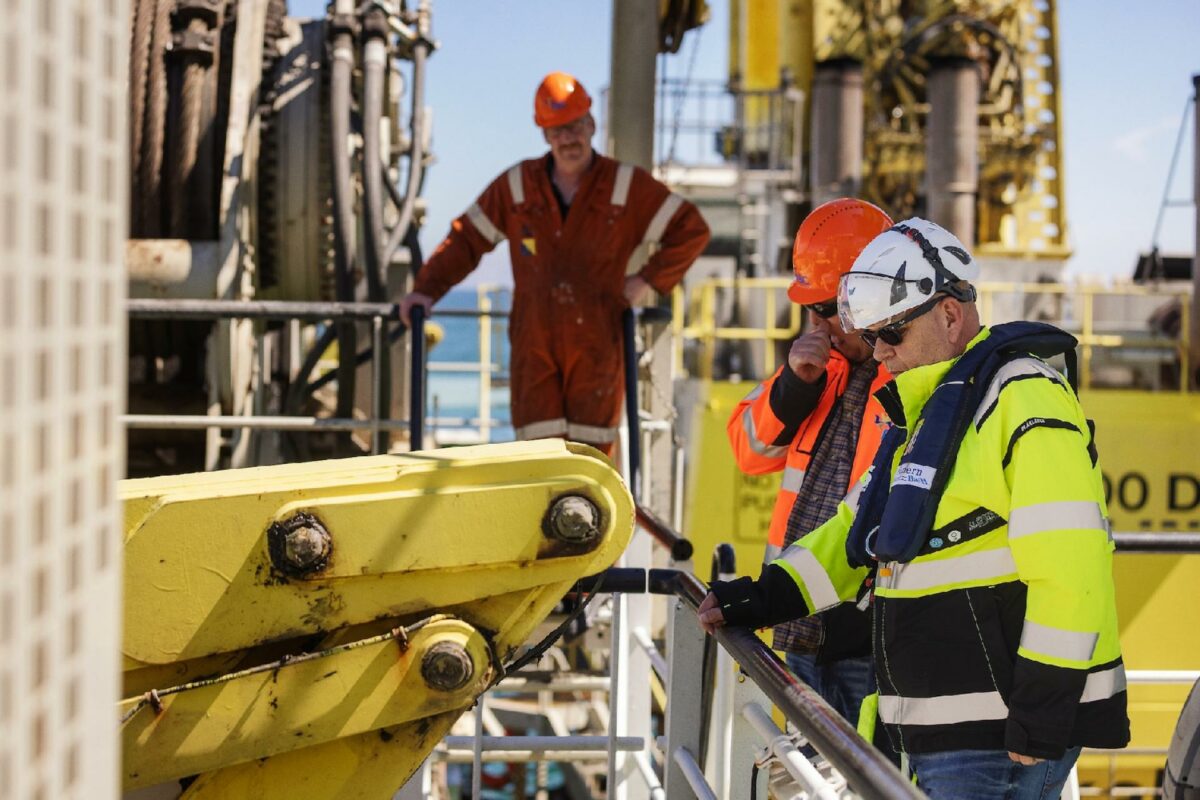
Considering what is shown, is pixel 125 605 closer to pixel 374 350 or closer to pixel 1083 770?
pixel 374 350

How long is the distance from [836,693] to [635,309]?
7.10ft

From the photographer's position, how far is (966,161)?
17.3 m

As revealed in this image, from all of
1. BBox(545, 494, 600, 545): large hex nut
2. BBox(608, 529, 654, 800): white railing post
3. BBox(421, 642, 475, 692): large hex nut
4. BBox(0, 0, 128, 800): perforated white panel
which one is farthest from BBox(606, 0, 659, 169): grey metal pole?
BBox(0, 0, 128, 800): perforated white panel

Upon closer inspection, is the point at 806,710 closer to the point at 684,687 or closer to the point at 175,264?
the point at 684,687

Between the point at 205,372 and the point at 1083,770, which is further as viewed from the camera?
the point at 1083,770

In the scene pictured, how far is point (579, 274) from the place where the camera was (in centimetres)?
498

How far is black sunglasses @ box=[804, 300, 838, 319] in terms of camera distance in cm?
328

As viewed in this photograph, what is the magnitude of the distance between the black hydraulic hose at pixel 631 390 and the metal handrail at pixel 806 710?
77.1 inches

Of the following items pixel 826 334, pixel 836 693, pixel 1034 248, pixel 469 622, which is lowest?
pixel 836 693

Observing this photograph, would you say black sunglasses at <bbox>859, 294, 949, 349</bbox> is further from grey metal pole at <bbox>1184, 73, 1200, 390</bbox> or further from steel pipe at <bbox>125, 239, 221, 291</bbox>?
grey metal pole at <bbox>1184, 73, 1200, 390</bbox>

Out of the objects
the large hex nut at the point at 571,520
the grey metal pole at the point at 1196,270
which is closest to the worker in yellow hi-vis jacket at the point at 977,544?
the large hex nut at the point at 571,520

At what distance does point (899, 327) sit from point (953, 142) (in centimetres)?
1568

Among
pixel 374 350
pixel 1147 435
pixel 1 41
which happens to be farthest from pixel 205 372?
pixel 1147 435

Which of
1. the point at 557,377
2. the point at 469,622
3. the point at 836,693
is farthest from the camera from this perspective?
the point at 557,377
